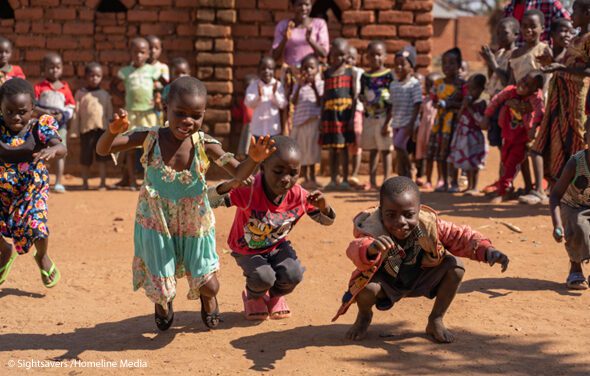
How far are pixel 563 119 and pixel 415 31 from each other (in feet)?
11.7

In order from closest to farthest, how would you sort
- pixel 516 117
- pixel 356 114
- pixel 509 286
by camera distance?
pixel 509 286 → pixel 516 117 → pixel 356 114

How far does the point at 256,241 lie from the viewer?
4648 millimetres

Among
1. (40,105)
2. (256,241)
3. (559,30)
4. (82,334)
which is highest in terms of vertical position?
(559,30)

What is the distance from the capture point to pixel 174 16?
35.4 feet

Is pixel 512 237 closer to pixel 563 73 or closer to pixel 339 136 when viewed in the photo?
pixel 563 73

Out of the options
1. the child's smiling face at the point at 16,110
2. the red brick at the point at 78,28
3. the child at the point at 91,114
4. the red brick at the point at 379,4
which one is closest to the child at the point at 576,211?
the child's smiling face at the point at 16,110

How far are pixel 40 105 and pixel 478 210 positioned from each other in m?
5.05

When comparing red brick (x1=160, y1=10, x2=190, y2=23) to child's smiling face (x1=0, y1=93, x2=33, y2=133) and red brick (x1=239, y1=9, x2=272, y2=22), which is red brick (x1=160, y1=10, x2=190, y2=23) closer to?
red brick (x1=239, y1=9, x2=272, y2=22)

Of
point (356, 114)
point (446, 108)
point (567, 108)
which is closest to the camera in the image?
point (567, 108)

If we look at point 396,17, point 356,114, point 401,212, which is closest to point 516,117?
point 356,114

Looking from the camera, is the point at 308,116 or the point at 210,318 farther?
the point at 308,116

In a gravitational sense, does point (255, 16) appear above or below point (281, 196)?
above

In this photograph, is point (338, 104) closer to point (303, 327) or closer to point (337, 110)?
point (337, 110)

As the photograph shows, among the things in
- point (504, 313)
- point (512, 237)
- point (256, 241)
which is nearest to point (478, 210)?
point (512, 237)
